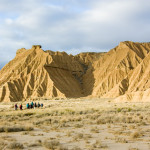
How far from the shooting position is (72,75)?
106125mm

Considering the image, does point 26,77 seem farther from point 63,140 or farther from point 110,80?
point 63,140

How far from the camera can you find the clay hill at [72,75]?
8334 centimetres

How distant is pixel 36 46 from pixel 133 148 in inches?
3996

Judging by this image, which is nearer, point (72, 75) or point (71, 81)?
point (71, 81)

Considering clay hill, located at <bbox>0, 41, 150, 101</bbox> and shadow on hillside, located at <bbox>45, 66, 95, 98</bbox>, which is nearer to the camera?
clay hill, located at <bbox>0, 41, 150, 101</bbox>

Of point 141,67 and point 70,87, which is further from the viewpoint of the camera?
point 70,87

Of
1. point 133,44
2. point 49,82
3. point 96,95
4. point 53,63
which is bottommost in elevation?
point 96,95

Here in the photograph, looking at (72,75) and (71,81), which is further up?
(72,75)

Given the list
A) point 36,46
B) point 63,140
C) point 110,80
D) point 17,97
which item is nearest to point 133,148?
→ point 63,140

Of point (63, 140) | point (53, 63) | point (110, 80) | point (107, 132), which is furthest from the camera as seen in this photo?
point (53, 63)

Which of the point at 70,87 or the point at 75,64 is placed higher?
the point at 75,64

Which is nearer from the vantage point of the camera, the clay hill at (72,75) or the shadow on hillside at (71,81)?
the clay hill at (72,75)

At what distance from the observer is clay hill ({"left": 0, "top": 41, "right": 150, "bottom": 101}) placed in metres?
83.3

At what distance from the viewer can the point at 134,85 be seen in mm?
79438
